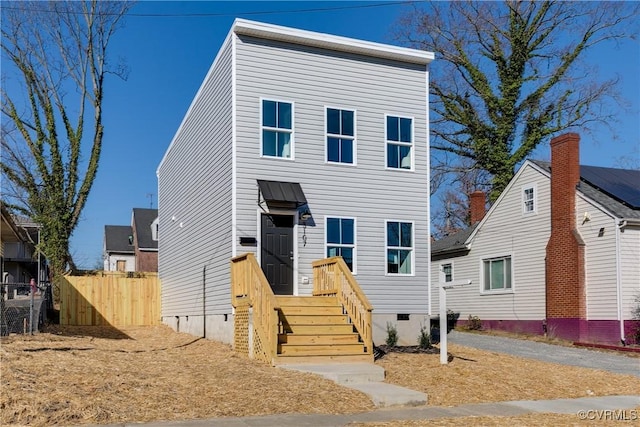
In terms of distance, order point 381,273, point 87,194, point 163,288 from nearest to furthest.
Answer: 1. point 381,273
2. point 163,288
3. point 87,194

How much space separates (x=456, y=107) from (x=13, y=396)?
28.7 m

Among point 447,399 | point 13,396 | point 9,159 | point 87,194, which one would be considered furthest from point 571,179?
point 9,159

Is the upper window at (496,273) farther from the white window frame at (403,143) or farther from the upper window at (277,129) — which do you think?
the upper window at (277,129)

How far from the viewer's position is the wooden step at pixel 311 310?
13.5 meters

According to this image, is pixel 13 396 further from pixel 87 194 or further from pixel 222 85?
pixel 87 194

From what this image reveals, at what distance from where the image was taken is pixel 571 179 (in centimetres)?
2017

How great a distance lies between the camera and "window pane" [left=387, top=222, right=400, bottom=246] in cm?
1642

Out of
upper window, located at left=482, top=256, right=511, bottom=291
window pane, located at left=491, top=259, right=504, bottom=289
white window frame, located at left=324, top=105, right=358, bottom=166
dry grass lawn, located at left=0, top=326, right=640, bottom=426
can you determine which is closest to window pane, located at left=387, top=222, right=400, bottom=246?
white window frame, located at left=324, top=105, right=358, bottom=166

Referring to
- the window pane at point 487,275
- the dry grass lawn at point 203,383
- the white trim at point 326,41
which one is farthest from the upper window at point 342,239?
the window pane at point 487,275

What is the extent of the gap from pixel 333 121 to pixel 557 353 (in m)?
8.32

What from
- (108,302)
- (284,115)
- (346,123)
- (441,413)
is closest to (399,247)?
(346,123)

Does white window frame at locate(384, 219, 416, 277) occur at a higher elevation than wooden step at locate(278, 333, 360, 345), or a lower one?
higher

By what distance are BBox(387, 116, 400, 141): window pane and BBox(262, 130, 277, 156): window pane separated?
3.09 m

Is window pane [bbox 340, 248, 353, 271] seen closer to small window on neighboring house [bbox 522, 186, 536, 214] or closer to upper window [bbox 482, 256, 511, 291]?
small window on neighboring house [bbox 522, 186, 536, 214]
